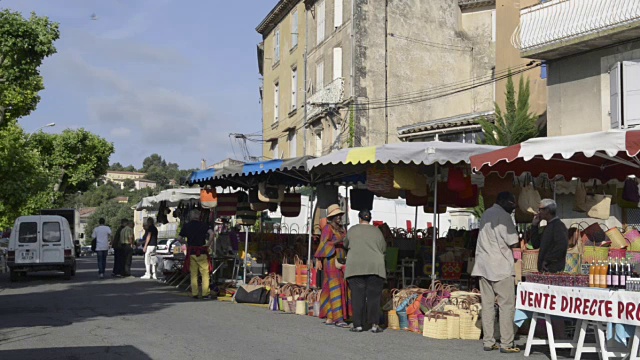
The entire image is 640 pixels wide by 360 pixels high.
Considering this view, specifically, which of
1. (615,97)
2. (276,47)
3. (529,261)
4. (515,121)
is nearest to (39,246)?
(515,121)

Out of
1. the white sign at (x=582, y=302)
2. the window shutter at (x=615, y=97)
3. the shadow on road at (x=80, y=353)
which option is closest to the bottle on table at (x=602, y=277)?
the white sign at (x=582, y=302)

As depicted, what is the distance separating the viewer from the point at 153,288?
70.1ft

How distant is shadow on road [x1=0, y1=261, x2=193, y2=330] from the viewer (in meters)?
14.4

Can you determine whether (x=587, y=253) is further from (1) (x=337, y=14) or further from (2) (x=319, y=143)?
(2) (x=319, y=143)

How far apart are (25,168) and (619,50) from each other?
80.7 feet

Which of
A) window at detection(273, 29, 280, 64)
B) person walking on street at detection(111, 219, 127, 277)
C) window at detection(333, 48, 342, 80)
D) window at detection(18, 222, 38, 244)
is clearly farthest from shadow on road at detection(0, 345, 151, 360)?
window at detection(273, 29, 280, 64)

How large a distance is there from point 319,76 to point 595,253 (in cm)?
2882

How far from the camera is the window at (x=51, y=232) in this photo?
86.6ft

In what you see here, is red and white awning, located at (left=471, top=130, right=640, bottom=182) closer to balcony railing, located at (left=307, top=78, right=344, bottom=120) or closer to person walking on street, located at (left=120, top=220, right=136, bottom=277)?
person walking on street, located at (left=120, top=220, right=136, bottom=277)

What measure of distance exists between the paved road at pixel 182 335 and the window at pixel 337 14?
72.2 feet

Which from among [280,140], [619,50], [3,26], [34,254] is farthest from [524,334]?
[280,140]

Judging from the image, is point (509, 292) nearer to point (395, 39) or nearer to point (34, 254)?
point (34, 254)

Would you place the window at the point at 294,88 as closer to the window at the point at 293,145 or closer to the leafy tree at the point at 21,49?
the window at the point at 293,145

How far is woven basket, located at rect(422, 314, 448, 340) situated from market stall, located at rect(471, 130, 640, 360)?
1314 mm
